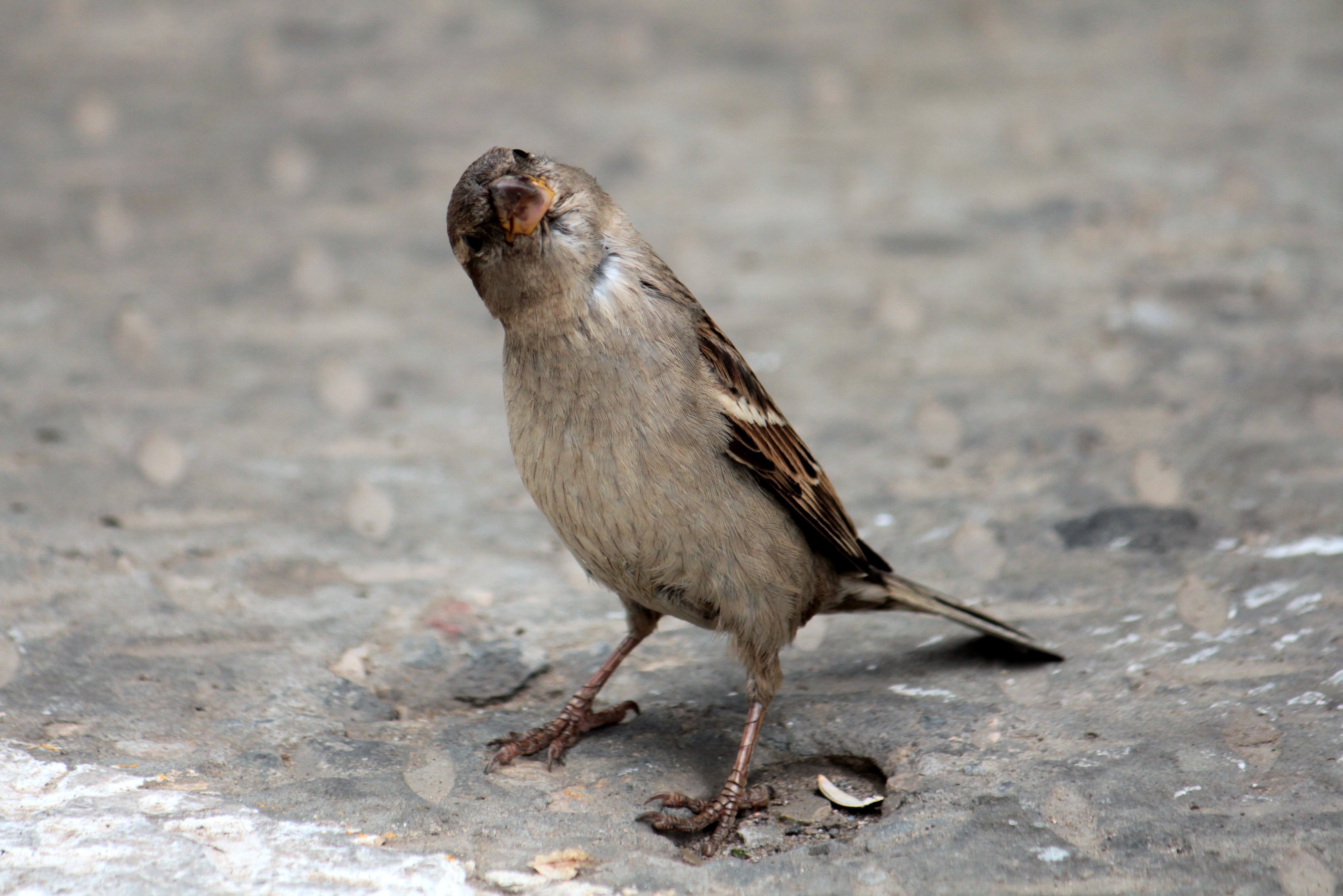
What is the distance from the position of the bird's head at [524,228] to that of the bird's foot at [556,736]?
1.23 meters

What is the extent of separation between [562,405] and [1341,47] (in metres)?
8.88

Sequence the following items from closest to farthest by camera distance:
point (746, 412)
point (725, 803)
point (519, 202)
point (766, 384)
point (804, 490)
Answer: point (519, 202) → point (725, 803) → point (746, 412) → point (804, 490) → point (766, 384)

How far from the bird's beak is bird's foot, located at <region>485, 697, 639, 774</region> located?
1.45 m

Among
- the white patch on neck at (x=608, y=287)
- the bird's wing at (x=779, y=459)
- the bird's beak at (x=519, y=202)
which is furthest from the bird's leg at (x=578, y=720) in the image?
the bird's beak at (x=519, y=202)

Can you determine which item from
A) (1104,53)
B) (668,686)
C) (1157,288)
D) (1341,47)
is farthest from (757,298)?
(1341,47)

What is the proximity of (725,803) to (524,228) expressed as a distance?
162 cm

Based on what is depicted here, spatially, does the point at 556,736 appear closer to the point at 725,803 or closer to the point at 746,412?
the point at 725,803

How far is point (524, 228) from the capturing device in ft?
10.4

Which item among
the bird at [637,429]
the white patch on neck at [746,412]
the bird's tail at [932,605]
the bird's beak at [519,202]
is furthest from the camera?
the bird's tail at [932,605]

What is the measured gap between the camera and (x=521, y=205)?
3.14 m

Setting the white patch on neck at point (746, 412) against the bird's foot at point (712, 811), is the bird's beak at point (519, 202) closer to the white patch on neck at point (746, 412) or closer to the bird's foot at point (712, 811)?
the white patch on neck at point (746, 412)

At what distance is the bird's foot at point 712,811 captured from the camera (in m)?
3.31

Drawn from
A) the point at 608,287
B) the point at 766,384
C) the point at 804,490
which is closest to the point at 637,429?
the point at 608,287

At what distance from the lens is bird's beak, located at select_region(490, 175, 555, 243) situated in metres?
3.13
